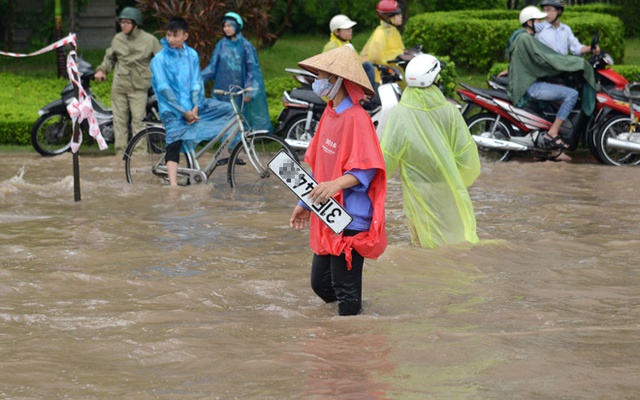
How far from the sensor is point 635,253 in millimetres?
8195

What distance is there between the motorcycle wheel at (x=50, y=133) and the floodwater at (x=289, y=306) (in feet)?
9.83

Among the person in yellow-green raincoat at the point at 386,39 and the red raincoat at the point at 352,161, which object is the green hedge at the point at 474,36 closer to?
the person in yellow-green raincoat at the point at 386,39

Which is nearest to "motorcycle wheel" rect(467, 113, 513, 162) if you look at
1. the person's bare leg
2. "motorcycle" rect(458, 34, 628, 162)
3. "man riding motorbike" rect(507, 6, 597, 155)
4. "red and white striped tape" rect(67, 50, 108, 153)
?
"motorcycle" rect(458, 34, 628, 162)

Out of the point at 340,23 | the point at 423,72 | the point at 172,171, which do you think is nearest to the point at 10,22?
the point at 340,23

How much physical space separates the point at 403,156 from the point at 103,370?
289cm

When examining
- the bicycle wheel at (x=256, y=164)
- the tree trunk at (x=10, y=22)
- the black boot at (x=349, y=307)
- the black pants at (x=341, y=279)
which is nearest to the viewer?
the black pants at (x=341, y=279)

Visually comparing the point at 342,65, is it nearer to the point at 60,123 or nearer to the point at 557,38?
the point at 557,38

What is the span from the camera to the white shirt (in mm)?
12992

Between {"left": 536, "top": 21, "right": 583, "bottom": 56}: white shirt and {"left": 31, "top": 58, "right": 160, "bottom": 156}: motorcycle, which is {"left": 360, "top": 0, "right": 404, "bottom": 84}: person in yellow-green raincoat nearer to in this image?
{"left": 536, "top": 21, "right": 583, "bottom": 56}: white shirt

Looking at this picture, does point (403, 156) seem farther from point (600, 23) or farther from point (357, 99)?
point (600, 23)

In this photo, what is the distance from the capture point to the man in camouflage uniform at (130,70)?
13055 millimetres

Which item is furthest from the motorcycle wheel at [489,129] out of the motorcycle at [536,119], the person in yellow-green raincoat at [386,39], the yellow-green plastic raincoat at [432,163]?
the yellow-green plastic raincoat at [432,163]

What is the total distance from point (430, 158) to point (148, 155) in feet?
14.5

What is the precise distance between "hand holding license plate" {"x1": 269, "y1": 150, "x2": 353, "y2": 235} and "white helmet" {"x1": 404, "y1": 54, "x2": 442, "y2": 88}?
2.06 meters
